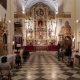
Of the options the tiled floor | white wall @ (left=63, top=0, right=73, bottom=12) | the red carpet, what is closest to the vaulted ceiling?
white wall @ (left=63, top=0, right=73, bottom=12)

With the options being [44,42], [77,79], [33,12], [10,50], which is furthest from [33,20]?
[77,79]

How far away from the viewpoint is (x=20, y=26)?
113 feet

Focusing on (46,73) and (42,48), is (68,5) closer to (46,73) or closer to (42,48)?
(42,48)

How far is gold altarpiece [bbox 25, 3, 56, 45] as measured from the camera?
3881 cm

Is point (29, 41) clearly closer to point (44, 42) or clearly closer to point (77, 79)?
point (44, 42)

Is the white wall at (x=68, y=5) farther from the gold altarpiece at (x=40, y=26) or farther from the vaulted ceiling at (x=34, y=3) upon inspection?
the gold altarpiece at (x=40, y=26)

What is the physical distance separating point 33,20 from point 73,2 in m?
17.0

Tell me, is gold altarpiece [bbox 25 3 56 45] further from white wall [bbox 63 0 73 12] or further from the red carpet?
white wall [bbox 63 0 73 12]

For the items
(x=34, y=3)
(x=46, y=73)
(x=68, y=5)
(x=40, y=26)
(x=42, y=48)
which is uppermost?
(x=34, y=3)

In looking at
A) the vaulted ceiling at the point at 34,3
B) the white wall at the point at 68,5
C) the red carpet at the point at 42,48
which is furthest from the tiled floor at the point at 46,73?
the vaulted ceiling at the point at 34,3

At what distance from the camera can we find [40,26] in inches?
1571

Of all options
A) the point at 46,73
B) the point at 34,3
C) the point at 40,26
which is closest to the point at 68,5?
the point at 40,26

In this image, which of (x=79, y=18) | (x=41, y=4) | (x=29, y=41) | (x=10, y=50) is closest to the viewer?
(x=10, y=50)

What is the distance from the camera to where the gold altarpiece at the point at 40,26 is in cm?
3881
